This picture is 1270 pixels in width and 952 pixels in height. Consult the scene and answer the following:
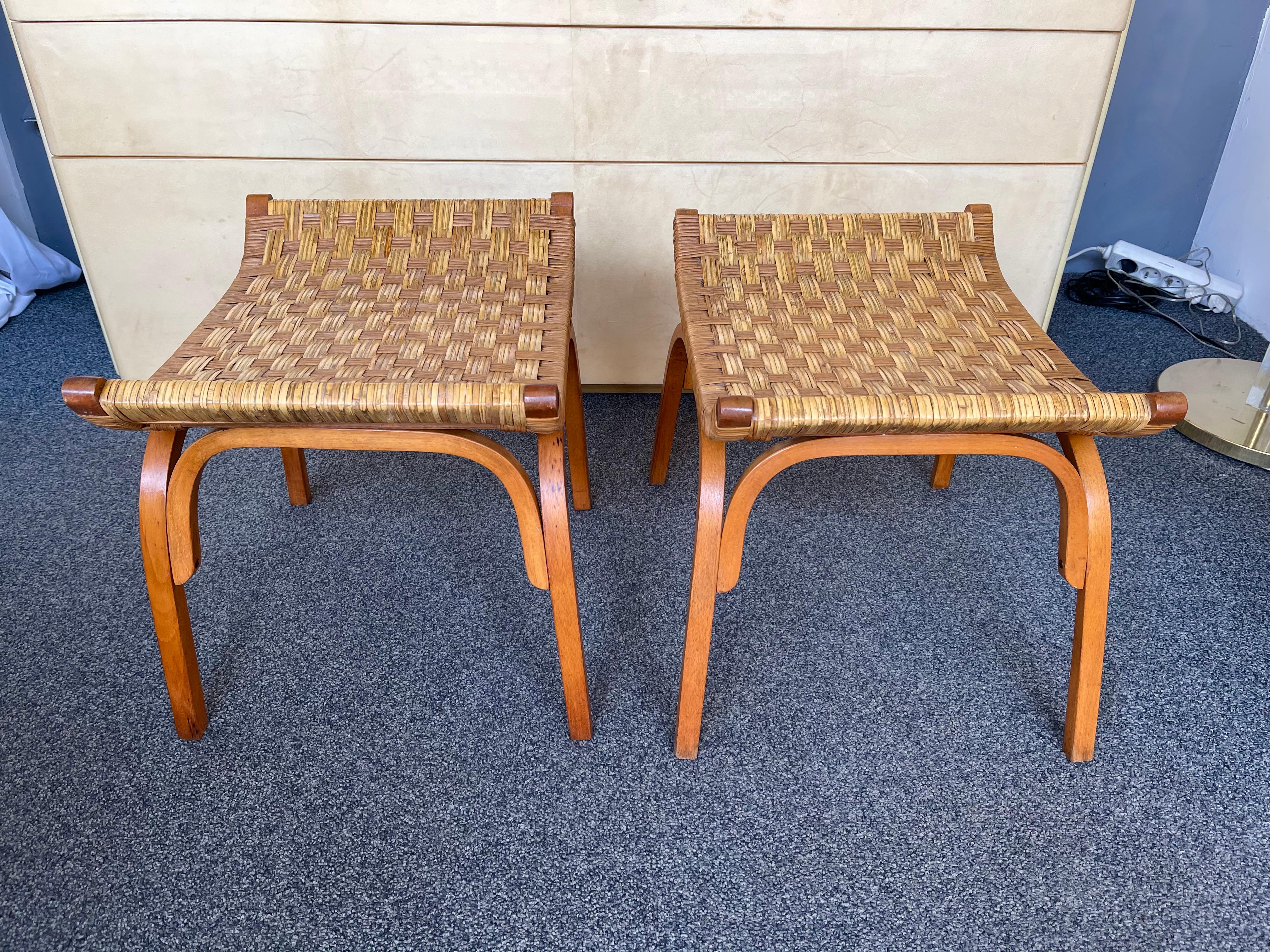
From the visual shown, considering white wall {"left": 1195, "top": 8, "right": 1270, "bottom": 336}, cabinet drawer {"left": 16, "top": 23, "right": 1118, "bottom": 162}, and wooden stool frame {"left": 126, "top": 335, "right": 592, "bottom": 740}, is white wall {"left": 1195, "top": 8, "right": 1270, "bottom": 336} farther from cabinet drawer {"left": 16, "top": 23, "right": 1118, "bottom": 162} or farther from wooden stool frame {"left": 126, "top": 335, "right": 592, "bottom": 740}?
wooden stool frame {"left": 126, "top": 335, "right": 592, "bottom": 740}

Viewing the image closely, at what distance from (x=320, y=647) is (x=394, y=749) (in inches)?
8.2

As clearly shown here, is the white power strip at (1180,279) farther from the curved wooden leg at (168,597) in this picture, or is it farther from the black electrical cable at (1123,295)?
the curved wooden leg at (168,597)

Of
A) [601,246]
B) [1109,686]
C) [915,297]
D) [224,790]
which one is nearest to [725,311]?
[915,297]

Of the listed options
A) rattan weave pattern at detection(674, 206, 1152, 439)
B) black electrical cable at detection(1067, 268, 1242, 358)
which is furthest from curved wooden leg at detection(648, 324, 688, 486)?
black electrical cable at detection(1067, 268, 1242, 358)

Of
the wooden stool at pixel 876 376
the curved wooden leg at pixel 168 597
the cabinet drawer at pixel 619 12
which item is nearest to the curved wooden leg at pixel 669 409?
the wooden stool at pixel 876 376

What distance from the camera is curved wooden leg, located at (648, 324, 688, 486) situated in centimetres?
123

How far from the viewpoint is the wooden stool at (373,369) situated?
0.81 m

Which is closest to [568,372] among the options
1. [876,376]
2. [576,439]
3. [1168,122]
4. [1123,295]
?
[576,439]

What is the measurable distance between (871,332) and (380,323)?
571 mm

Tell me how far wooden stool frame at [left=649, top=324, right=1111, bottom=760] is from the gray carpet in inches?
2.7

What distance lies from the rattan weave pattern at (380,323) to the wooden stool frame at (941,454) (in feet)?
0.70

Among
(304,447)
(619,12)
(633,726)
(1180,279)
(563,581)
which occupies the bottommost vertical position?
(633,726)

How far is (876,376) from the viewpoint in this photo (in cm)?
91

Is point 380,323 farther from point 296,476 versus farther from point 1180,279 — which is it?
point 1180,279
